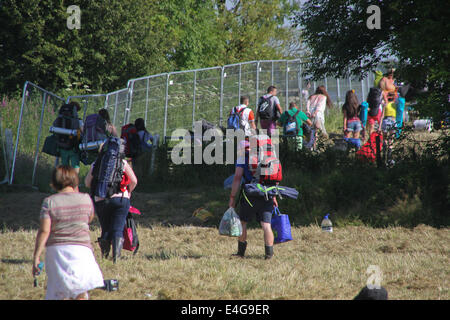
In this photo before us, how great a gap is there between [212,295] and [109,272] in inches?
61.0

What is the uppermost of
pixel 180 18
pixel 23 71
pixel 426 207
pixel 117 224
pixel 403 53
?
pixel 180 18

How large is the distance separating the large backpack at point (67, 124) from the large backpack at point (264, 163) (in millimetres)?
4618

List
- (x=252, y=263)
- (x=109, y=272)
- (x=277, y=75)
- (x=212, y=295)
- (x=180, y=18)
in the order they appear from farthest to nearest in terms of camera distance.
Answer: (x=180, y=18)
(x=277, y=75)
(x=252, y=263)
(x=109, y=272)
(x=212, y=295)

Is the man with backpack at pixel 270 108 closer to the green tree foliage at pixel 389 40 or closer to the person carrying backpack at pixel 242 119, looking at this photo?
the person carrying backpack at pixel 242 119

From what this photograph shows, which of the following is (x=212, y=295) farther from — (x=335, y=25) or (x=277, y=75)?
(x=277, y=75)

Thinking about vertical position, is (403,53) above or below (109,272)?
above

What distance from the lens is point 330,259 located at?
8578 millimetres

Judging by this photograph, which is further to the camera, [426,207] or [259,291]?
[426,207]

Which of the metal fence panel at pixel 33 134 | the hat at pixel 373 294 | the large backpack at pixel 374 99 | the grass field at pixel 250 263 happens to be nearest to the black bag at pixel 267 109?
the large backpack at pixel 374 99

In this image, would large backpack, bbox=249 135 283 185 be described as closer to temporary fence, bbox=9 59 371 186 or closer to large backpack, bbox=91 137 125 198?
large backpack, bbox=91 137 125 198

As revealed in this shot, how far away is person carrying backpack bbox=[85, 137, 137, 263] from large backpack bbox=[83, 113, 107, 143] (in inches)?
135

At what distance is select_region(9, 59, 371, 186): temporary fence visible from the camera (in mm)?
14445
